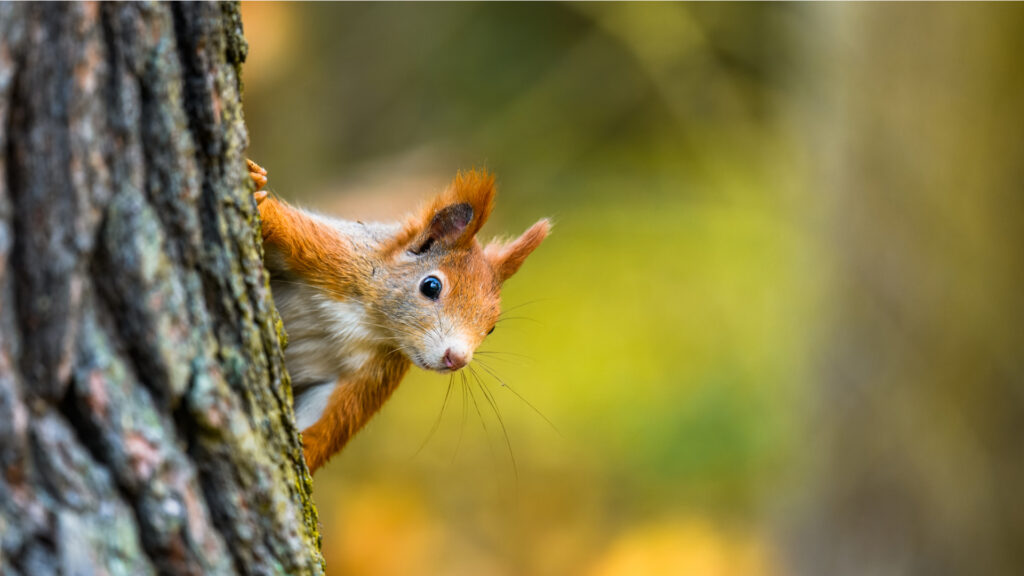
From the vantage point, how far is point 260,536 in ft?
4.47

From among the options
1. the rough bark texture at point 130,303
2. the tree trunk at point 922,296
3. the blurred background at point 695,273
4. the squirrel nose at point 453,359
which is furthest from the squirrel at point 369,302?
the tree trunk at point 922,296

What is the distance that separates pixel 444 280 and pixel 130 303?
→ 1281 mm

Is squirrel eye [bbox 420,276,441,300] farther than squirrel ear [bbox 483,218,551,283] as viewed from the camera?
No

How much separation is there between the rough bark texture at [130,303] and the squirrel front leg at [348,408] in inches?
35.9

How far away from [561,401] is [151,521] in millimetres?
5419

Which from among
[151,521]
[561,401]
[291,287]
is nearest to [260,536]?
[151,521]

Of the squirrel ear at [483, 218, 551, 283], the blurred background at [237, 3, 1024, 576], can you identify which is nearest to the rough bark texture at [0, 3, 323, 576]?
the squirrel ear at [483, 218, 551, 283]

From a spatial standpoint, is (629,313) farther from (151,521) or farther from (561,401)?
(151,521)

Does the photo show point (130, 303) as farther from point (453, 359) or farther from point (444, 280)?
point (444, 280)

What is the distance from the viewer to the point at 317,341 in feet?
7.70

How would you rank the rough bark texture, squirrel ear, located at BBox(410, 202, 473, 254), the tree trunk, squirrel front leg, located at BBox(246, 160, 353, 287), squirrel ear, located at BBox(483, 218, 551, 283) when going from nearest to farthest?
1. the rough bark texture
2. squirrel front leg, located at BBox(246, 160, 353, 287)
3. squirrel ear, located at BBox(410, 202, 473, 254)
4. squirrel ear, located at BBox(483, 218, 551, 283)
5. the tree trunk

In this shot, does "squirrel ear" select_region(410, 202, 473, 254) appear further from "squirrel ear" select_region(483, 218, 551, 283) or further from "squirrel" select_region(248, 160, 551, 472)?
"squirrel ear" select_region(483, 218, 551, 283)

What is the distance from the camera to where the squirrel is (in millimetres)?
2316

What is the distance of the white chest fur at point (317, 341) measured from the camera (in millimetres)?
2336
